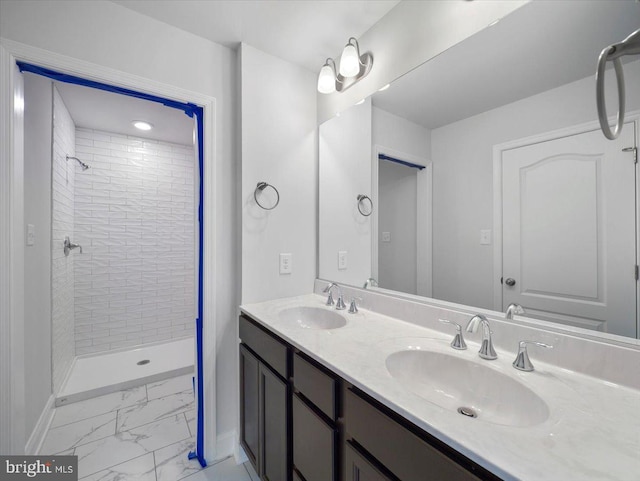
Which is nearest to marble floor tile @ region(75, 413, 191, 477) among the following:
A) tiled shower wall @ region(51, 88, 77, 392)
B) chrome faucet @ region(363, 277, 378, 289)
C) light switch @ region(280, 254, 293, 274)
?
tiled shower wall @ region(51, 88, 77, 392)

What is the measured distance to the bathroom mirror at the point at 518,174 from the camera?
793mm

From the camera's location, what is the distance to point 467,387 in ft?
2.89

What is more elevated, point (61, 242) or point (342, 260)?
point (61, 242)

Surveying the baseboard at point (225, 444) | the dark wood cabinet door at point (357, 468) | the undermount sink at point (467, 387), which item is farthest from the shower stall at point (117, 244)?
the undermount sink at point (467, 387)

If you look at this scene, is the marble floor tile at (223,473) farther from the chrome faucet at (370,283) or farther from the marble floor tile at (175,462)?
the chrome faucet at (370,283)

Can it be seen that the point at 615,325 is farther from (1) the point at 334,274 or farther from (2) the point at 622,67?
(1) the point at 334,274

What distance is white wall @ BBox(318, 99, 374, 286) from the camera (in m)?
1.62

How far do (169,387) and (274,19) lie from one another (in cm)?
284

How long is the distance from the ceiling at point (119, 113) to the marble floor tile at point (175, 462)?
235 centimetres

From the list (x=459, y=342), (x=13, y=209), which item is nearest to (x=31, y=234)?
(x=13, y=209)

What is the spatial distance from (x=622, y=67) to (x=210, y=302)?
6.13ft

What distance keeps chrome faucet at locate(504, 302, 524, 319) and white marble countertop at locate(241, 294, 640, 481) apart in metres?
0.13

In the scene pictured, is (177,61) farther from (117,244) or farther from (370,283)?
(117,244)

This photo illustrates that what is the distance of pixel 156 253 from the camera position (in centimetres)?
327
